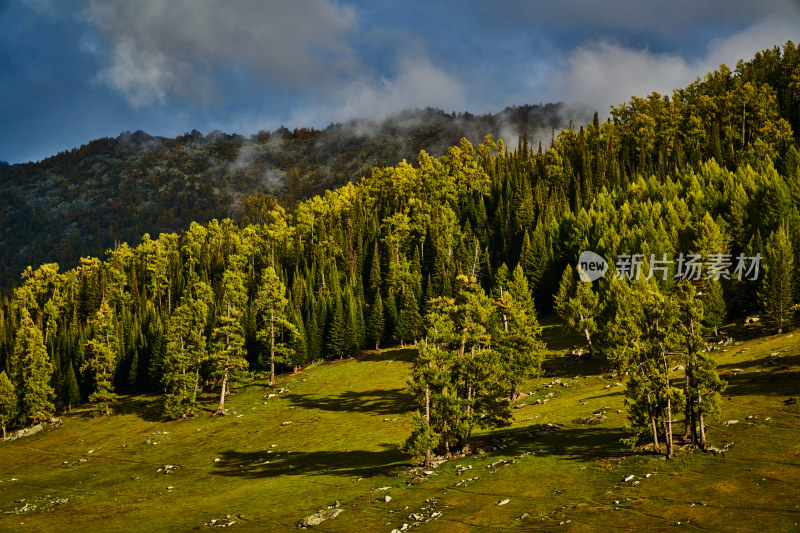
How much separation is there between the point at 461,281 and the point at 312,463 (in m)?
62.6

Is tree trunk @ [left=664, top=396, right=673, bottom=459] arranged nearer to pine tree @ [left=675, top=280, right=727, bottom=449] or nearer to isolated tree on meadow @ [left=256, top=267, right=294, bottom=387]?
pine tree @ [left=675, top=280, right=727, bottom=449]

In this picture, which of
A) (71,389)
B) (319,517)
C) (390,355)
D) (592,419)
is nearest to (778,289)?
(592,419)

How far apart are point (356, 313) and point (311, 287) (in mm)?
21470

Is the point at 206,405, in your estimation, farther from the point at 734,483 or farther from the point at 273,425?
the point at 734,483

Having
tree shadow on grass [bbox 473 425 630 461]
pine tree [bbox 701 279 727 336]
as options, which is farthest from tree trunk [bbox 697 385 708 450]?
pine tree [bbox 701 279 727 336]

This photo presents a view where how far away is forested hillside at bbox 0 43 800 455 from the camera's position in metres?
59.4

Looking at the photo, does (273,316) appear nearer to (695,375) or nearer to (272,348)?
(272,348)

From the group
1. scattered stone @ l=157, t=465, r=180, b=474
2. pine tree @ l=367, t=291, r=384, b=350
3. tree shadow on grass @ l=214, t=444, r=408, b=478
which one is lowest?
scattered stone @ l=157, t=465, r=180, b=474

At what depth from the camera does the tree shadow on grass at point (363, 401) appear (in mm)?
A: 86938

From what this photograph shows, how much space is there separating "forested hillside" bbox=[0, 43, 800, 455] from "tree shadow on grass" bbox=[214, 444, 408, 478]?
685cm

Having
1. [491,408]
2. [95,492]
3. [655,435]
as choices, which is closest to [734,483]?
[655,435]

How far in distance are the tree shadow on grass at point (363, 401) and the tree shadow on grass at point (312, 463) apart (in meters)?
17.6

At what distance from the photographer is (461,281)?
4774 inches

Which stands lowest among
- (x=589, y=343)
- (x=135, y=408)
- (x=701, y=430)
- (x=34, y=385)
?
(x=135, y=408)
